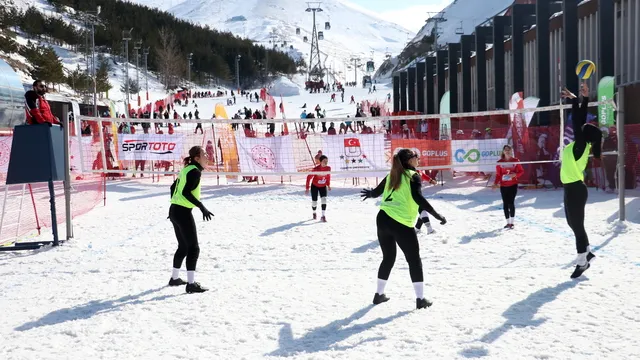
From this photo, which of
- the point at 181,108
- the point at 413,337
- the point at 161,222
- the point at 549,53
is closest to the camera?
the point at 413,337

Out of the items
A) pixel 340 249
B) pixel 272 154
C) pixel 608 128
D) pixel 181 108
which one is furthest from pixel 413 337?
pixel 181 108

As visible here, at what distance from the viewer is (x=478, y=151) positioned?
1617 cm

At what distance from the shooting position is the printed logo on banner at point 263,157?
17609mm

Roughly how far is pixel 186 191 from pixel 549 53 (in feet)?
60.5

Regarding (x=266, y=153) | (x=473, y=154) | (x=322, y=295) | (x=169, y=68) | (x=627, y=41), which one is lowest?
(x=322, y=295)

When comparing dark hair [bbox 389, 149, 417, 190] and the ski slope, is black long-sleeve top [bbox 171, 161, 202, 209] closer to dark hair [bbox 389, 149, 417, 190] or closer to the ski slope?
the ski slope

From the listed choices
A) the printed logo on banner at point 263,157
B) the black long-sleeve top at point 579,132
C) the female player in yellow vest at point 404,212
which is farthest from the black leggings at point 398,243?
the printed logo on banner at point 263,157

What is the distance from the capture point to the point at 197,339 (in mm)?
4820

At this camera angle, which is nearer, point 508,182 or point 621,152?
point 621,152

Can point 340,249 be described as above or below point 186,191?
below

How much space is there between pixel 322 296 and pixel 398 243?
1142 millimetres

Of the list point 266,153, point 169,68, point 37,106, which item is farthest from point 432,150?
point 169,68

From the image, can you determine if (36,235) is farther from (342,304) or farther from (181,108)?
(181,108)

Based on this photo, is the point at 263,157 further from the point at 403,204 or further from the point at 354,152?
the point at 403,204
